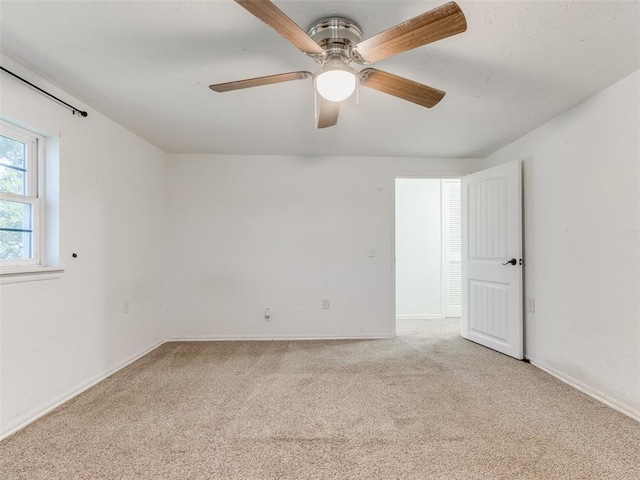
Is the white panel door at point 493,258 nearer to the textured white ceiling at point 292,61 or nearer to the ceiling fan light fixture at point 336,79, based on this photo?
the textured white ceiling at point 292,61

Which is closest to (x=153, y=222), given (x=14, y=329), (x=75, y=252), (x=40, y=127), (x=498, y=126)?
(x=75, y=252)

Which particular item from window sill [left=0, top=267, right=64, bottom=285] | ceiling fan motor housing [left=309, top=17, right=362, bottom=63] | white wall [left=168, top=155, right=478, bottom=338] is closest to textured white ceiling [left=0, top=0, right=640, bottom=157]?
ceiling fan motor housing [left=309, top=17, right=362, bottom=63]

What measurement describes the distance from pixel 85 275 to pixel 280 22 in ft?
7.38

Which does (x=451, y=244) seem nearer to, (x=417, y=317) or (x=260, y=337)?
(x=417, y=317)

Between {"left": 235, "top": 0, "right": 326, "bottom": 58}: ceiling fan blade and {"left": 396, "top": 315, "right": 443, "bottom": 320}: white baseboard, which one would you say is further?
{"left": 396, "top": 315, "right": 443, "bottom": 320}: white baseboard

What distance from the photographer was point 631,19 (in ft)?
4.60

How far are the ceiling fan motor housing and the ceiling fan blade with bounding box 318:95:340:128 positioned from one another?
29 centimetres

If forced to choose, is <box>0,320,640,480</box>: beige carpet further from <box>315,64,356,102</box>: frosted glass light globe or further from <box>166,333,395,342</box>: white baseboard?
<box>315,64,356,102</box>: frosted glass light globe

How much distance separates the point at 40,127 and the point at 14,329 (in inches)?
48.3

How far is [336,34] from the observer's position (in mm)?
1399

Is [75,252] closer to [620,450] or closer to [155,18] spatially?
[155,18]

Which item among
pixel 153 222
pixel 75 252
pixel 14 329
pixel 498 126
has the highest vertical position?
pixel 498 126

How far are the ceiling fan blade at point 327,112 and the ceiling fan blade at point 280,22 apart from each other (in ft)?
1.20

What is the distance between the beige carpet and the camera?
147 cm
